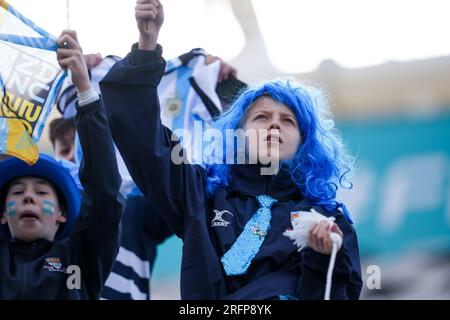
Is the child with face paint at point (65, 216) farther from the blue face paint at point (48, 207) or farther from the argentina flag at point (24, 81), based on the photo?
the argentina flag at point (24, 81)

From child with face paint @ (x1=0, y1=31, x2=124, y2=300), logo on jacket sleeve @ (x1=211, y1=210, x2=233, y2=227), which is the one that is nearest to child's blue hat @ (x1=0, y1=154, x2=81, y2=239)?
child with face paint @ (x1=0, y1=31, x2=124, y2=300)

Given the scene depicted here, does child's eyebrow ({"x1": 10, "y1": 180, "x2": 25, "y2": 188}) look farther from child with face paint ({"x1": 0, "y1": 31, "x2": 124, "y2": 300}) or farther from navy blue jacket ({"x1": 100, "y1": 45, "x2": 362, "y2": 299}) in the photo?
navy blue jacket ({"x1": 100, "y1": 45, "x2": 362, "y2": 299})

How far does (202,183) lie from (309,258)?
54 centimetres

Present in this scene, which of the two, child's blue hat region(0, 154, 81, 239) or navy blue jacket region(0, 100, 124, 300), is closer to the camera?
navy blue jacket region(0, 100, 124, 300)

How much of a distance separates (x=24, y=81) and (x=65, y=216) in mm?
554

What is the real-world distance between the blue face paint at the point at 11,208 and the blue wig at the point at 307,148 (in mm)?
779

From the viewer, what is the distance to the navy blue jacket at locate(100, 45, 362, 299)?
301 centimetres

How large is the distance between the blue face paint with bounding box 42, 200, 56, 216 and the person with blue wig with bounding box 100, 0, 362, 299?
0.66 metres

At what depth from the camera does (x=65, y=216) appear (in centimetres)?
381

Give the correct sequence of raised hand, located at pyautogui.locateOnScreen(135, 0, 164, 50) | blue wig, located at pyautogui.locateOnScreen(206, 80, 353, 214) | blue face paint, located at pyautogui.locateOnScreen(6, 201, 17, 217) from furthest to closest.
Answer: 1. blue face paint, located at pyautogui.locateOnScreen(6, 201, 17, 217)
2. blue wig, located at pyautogui.locateOnScreen(206, 80, 353, 214)
3. raised hand, located at pyautogui.locateOnScreen(135, 0, 164, 50)

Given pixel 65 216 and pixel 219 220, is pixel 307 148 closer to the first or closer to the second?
pixel 219 220

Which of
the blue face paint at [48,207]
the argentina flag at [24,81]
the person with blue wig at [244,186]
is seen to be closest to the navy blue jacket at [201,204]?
the person with blue wig at [244,186]

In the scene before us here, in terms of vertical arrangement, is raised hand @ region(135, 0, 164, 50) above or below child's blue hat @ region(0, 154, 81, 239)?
above

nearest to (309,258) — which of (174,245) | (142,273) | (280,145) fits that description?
(280,145)
